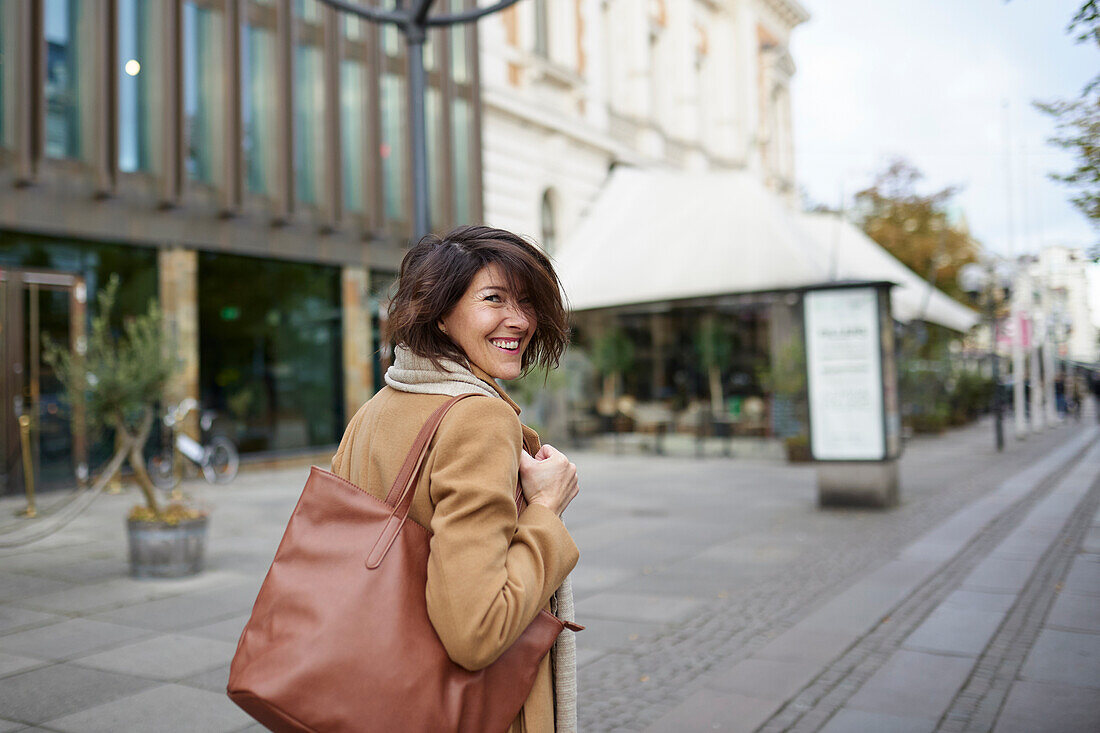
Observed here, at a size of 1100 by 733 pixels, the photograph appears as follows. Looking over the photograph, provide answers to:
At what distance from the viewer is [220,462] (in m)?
14.1

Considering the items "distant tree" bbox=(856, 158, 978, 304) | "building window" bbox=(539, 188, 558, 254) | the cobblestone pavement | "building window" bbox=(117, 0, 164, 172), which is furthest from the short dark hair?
"distant tree" bbox=(856, 158, 978, 304)

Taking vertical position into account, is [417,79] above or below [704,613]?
above

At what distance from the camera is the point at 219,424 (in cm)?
1516

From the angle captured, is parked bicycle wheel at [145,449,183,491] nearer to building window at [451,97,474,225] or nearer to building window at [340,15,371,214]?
building window at [340,15,371,214]

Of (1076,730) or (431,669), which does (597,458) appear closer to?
(1076,730)

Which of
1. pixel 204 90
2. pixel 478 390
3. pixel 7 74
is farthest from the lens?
pixel 204 90

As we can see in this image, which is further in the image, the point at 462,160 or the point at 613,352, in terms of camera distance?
the point at 613,352

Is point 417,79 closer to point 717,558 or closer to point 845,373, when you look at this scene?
point 717,558

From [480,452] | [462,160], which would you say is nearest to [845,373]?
[480,452]

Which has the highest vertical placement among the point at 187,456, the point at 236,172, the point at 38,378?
the point at 236,172

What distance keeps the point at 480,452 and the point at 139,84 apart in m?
14.4

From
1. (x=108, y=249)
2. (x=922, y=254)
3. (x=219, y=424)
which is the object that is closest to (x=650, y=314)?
(x=219, y=424)

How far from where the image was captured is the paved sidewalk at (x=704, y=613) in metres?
4.28

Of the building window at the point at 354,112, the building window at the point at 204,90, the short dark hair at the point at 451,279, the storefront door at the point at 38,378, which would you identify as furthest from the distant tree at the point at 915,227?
the short dark hair at the point at 451,279
